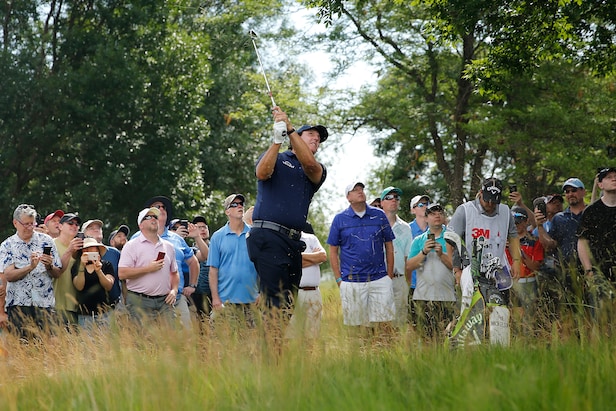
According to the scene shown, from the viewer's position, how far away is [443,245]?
1155cm

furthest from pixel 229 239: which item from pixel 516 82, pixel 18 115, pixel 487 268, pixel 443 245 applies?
pixel 18 115

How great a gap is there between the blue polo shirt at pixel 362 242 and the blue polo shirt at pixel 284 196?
2741mm

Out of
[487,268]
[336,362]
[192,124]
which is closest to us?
[336,362]

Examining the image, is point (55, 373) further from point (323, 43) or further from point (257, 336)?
point (323, 43)

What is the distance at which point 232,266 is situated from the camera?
1125 centimetres

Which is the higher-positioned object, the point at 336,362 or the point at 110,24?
the point at 110,24

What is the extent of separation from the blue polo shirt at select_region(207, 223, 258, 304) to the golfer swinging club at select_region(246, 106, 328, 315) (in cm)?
275

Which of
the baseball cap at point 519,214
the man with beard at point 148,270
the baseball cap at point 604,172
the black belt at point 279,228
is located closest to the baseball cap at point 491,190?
the baseball cap at point 604,172

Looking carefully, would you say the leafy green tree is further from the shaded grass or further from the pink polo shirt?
the shaded grass

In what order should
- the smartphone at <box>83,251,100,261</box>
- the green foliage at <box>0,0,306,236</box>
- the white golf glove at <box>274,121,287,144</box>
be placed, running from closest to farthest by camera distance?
the white golf glove at <box>274,121,287,144</box>
the smartphone at <box>83,251,100,261</box>
the green foliage at <box>0,0,306,236</box>

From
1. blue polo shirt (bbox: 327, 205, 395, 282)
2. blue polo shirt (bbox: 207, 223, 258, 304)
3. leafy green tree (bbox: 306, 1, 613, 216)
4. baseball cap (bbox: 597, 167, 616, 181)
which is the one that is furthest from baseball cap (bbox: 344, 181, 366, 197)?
leafy green tree (bbox: 306, 1, 613, 216)

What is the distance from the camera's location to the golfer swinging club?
8.15 meters

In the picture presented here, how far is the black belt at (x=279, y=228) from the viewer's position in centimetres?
823

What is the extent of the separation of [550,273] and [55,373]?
6575 mm
